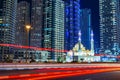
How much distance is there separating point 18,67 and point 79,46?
14209cm

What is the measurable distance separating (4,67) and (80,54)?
460ft

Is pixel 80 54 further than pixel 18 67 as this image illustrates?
Yes

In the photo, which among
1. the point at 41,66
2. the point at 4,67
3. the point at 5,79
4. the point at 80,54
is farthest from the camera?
the point at 80,54

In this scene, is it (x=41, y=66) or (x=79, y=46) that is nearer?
(x=41, y=66)

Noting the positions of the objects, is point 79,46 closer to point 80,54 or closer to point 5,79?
point 80,54

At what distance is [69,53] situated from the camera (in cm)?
19000

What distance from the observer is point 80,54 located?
18288 centimetres

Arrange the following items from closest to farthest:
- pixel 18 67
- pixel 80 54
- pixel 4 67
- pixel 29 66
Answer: pixel 4 67
pixel 18 67
pixel 29 66
pixel 80 54

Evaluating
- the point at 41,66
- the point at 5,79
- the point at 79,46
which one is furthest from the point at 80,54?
the point at 5,79

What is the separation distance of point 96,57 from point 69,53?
18.4 meters

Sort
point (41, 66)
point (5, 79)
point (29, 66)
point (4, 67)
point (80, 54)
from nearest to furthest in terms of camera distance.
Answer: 1. point (5, 79)
2. point (4, 67)
3. point (29, 66)
4. point (41, 66)
5. point (80, 54)

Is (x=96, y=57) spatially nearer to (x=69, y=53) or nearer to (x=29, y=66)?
(x=69, y=53)

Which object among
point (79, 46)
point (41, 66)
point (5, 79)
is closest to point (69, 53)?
point (79, 46)

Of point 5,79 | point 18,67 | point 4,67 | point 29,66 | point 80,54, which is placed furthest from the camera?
point 80,54
